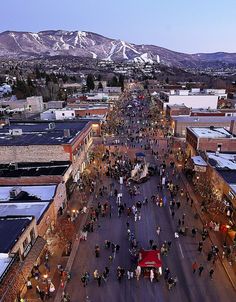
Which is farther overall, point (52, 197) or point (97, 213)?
point (97, 213)

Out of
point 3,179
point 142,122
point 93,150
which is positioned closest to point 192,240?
point 3,179

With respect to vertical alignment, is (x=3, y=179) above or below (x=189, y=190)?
above

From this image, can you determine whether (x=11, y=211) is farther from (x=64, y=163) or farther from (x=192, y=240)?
(x=192, y=240)

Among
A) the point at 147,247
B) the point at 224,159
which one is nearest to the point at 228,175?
the point at 224,159

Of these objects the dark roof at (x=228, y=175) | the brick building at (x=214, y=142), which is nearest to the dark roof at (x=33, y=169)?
the dark roof at (x=228, y=175)

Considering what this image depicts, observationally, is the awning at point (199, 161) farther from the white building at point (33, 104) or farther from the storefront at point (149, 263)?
the white building at point (33, 104)

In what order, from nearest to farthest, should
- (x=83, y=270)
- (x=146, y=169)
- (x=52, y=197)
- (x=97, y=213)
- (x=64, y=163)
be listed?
(x=83, y=270), (x=52, y=197), (x=97, y=213), (x=64, y=163), (x=146, y=169)
